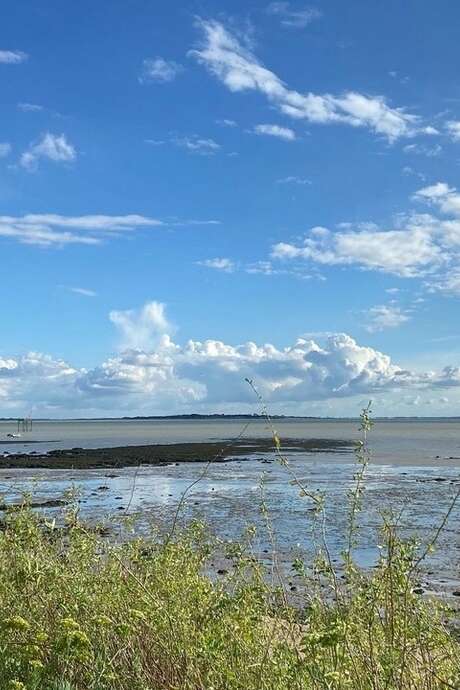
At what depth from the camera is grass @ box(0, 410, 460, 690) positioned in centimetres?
489

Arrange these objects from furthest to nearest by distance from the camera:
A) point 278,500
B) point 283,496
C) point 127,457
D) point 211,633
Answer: point 127,457 → point 283,496 → point 278,500 → point 211,633

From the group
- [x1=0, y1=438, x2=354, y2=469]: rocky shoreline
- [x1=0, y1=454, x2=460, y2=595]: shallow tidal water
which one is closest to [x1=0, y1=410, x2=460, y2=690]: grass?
[x1=0, y1=454, x2=460, y2=595]: shallow tidal water

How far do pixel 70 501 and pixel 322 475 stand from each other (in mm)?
31856

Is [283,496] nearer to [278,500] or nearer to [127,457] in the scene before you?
[278,500]

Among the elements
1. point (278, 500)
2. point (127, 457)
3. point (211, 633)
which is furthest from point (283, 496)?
point (127, 457)

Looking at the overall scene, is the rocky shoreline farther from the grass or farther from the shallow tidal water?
the grass

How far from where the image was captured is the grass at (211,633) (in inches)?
193

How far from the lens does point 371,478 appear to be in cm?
3728

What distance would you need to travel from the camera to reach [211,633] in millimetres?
5547

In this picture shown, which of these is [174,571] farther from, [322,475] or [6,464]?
[6,464]

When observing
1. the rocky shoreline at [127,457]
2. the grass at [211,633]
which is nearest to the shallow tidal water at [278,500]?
the grass at [211,633]

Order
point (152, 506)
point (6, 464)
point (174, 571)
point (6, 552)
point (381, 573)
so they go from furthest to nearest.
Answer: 1. point (6, 464)
2. point (152, 506)
3. point (6, 552)
4. point (174, 571)
5. point (381, 573)

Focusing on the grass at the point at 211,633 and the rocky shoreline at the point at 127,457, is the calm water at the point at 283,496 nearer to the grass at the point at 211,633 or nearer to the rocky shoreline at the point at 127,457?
the grass at the point at 211,633

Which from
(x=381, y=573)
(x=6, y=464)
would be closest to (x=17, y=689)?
(x=381, y=573)
